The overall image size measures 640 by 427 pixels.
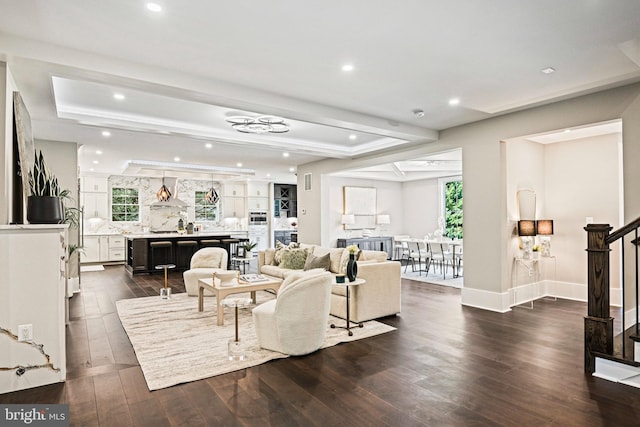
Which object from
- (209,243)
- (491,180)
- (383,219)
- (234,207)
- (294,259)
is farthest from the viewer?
(234,207)

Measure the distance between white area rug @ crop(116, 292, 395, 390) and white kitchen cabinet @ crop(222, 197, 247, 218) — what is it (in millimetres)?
7571

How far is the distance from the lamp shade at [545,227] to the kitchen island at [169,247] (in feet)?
24.7

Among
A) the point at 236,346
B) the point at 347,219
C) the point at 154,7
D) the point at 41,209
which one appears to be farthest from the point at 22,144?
the point at 347,219

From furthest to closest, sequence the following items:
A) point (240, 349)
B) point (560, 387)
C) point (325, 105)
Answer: point (325, 105) < point (240, 349) < point (560, 387)

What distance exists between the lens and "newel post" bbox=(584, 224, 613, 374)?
3.40 meters

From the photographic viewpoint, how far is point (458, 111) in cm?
544

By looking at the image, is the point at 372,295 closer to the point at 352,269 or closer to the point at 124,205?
the point at 352,269

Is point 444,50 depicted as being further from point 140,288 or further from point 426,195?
point 426,195

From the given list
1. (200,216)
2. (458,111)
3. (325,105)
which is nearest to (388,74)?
(325,105)

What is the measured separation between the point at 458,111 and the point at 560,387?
3.71m

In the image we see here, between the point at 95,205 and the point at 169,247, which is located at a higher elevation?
the point at 95,205

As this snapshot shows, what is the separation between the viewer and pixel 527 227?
602cm

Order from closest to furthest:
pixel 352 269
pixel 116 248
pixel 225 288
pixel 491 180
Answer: pixel 352 269
pixel 225 288
pixel 491 180
pixel 116 248

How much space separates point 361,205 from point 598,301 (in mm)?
8423
